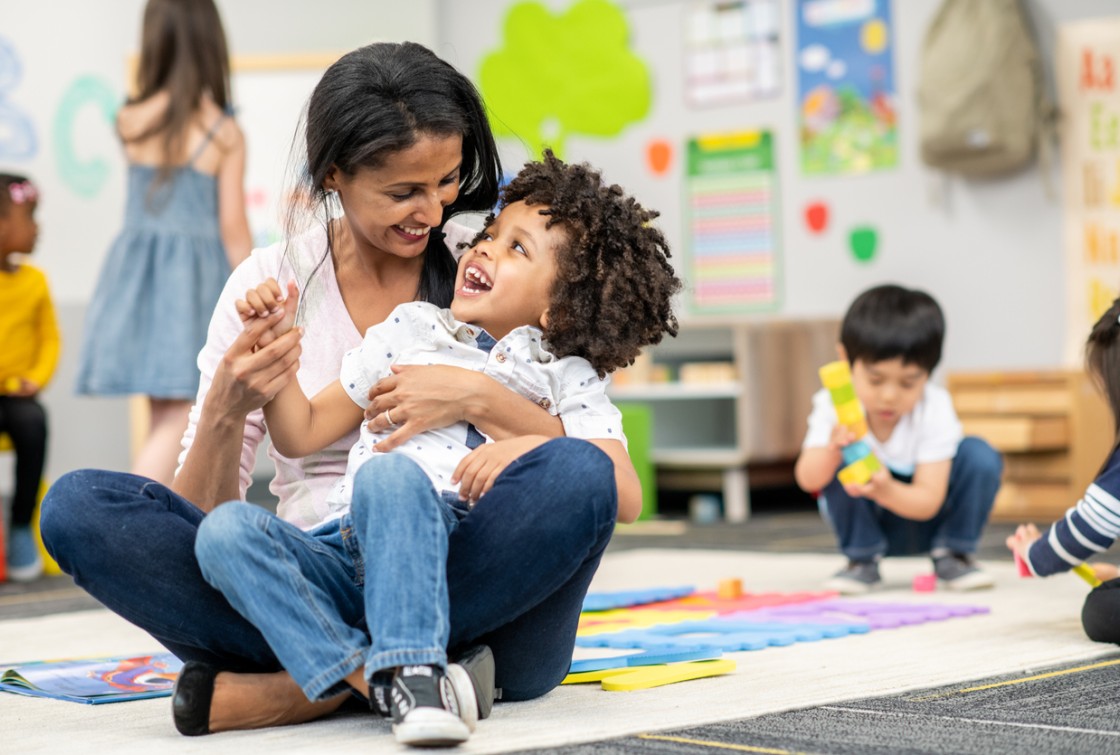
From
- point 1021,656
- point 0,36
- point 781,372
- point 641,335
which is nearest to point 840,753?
point 641,335

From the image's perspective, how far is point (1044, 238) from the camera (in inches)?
160

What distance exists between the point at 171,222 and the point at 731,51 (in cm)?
235

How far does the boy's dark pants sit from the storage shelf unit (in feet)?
5.81

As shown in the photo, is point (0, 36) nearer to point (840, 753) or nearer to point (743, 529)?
point (743, 529)

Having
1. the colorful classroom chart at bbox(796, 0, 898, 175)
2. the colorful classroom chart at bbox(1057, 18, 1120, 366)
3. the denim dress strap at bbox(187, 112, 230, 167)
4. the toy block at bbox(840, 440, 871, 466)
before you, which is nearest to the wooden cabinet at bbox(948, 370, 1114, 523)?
the colorful classroom chart at bbox(1057, 18, 1120, 366)

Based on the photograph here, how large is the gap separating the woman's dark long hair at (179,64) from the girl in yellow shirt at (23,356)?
2.30 feet

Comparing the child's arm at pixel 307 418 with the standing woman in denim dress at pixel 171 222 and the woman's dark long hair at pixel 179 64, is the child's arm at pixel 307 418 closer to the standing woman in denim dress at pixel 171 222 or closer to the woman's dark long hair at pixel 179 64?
the standing woman in denim dress at pixel 171 222

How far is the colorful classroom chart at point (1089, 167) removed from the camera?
12.9 feet

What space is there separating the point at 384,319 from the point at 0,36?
310cm

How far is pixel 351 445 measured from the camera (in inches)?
58.2

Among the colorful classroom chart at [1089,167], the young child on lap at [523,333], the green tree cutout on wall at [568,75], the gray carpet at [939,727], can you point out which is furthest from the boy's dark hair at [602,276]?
the green tree cutout on wall at [568,75]

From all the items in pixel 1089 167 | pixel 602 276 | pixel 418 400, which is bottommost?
pixel 418 400

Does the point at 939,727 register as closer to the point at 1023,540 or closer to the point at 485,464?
the point at 485,464

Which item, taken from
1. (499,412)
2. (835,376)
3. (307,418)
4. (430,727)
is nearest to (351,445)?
(307,418)
